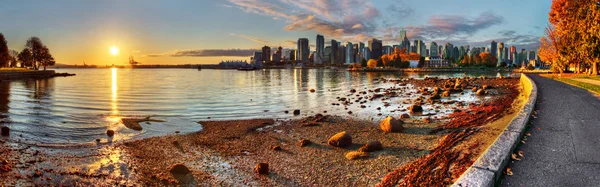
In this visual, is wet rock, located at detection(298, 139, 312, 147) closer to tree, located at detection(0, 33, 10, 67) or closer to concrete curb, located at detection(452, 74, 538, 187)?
concrete curb, located at detection(452, 74, 538, 187)

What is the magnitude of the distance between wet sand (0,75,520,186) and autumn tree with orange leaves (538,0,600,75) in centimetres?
4474

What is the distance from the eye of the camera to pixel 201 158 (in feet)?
38.6

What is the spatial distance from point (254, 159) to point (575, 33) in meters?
63.0

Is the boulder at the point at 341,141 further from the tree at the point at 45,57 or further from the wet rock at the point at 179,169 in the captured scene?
the tree at the point at 45,57

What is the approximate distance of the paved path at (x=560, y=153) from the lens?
246 inches

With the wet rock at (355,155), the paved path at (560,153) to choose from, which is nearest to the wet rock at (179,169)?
the wet rock at (355,155)

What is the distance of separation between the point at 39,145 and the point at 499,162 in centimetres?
1625

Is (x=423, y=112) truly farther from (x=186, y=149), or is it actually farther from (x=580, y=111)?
(x=186, y=149)

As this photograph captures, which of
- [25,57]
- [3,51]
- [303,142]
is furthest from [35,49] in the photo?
[303,142]

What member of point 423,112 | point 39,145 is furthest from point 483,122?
point 39,145

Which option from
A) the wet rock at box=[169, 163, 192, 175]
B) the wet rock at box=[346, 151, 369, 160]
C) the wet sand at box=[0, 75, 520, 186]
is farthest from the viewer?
the wet rock at box=[346, 151, 369, 160]

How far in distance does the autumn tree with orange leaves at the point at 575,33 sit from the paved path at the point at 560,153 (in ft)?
144

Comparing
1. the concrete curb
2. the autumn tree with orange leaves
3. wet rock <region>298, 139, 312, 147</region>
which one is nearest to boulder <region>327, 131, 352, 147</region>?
wet rock <region>298, 139, 312, 147</region>

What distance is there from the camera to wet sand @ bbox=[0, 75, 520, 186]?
9.26 meters
